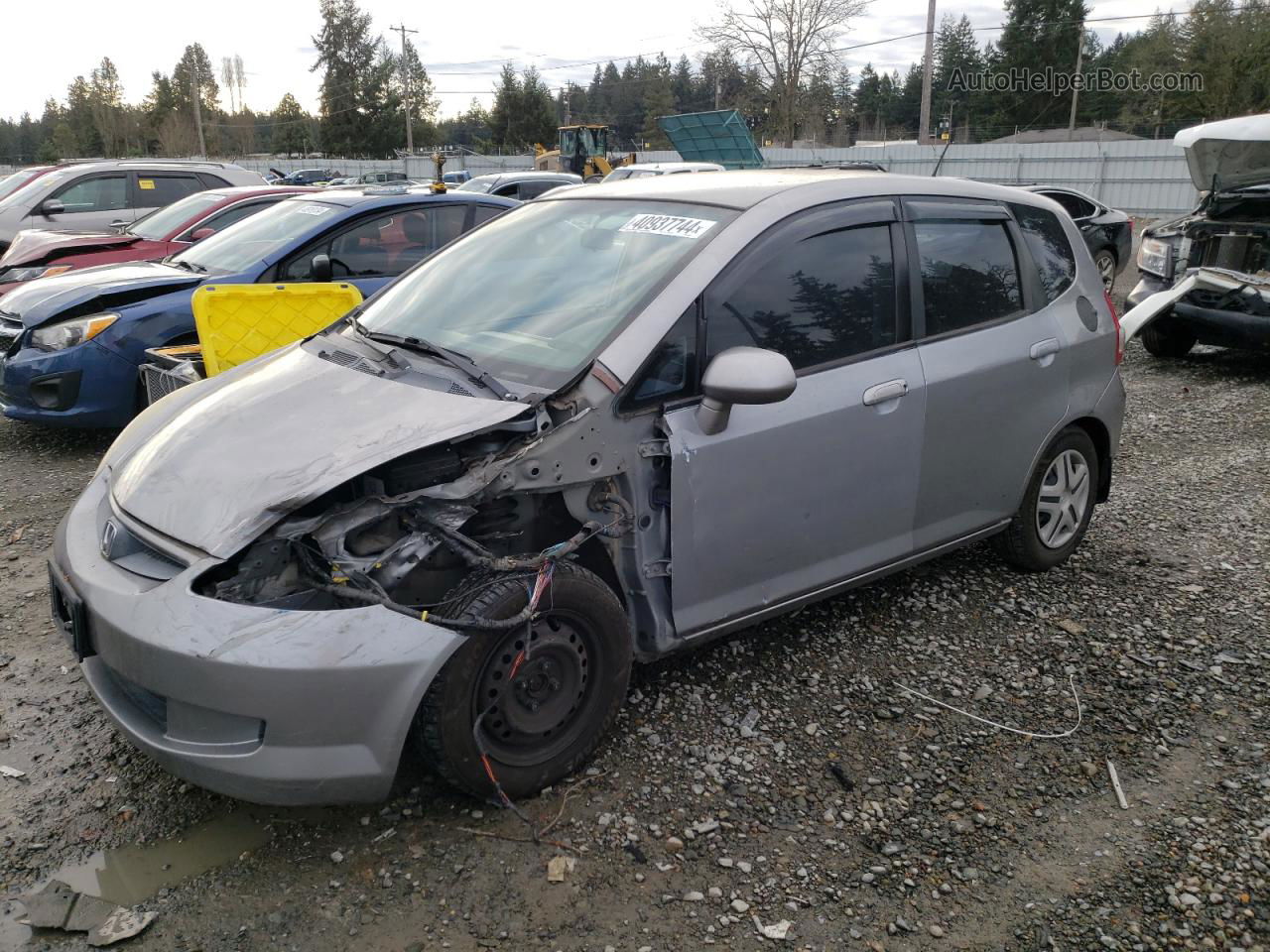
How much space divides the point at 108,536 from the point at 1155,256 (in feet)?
30.5

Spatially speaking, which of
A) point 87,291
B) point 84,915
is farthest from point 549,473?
point 87,291

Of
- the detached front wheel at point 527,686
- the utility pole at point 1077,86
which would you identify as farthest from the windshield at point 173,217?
the utility pole at point 1077,86

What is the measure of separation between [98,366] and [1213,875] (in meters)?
6.30

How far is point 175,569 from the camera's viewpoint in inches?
103

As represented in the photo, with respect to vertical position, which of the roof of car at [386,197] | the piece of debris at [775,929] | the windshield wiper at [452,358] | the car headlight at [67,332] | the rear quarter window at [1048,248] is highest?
the roof of car at [386,197]

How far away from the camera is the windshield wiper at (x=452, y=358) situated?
9.63 ft

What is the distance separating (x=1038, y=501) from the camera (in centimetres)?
430

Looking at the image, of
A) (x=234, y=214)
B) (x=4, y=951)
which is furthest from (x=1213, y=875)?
(x=234, y=214)

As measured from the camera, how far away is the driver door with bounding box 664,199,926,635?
3.05m

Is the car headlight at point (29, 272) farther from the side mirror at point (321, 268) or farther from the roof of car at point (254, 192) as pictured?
the side mirror at point (321, 268)

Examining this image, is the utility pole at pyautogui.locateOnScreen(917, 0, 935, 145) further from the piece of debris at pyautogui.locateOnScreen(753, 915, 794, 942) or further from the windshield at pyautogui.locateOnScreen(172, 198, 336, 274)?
the piece of debris at pyautogui.locateOnScreen(753, 915, 794, 942)

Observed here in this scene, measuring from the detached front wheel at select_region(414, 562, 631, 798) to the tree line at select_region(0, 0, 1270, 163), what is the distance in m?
45.2

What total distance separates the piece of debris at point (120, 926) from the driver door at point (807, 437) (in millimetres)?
1664

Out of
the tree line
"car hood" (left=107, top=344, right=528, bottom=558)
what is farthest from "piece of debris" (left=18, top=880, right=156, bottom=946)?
the tree line
